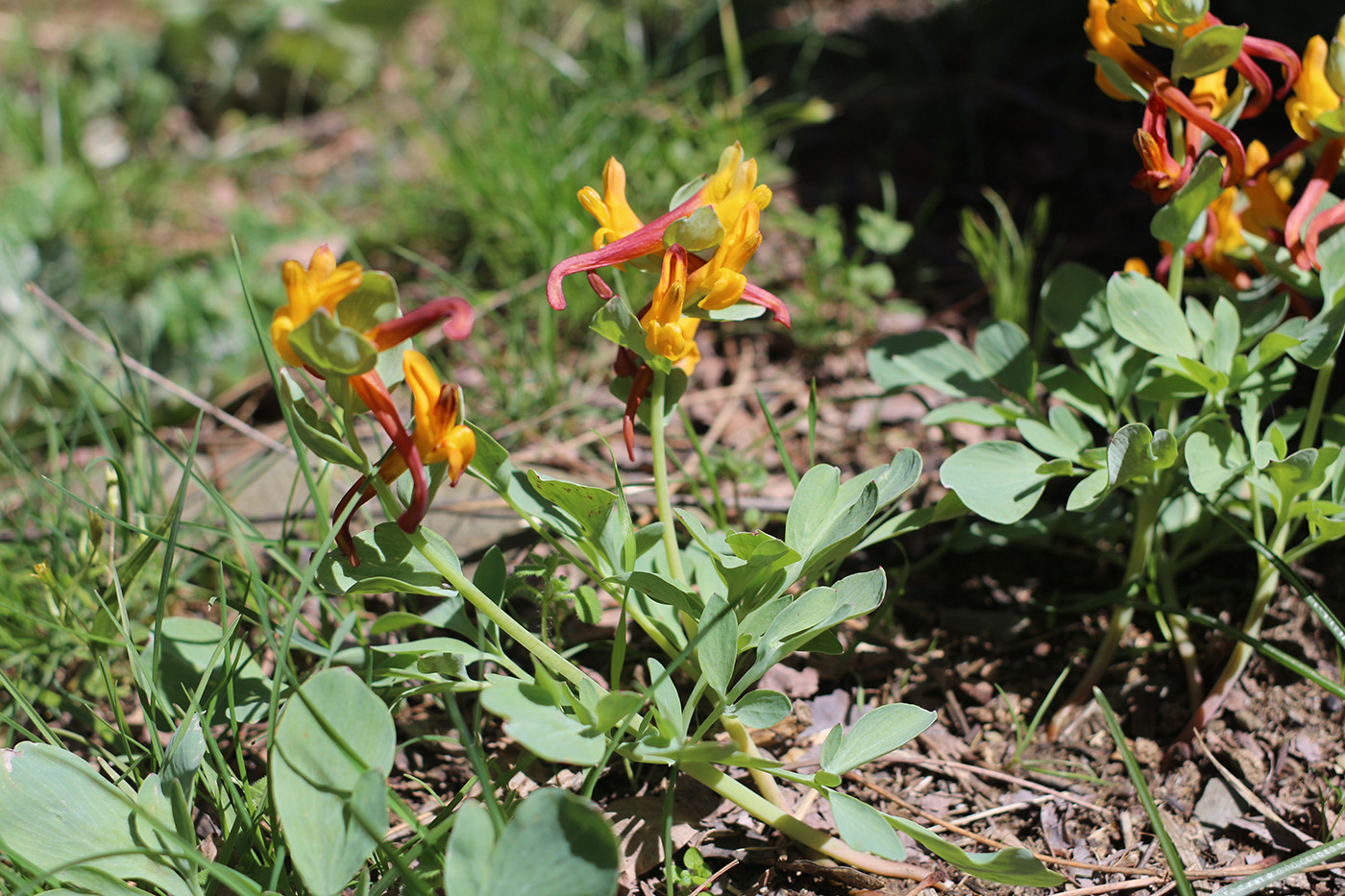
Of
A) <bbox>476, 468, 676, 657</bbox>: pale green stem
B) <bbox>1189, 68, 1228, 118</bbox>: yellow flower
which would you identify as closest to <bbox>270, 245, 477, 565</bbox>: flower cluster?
<bbox>476, 468, 676, 657</bbox>: pale green stem

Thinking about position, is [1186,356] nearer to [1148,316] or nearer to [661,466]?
[1148,316]

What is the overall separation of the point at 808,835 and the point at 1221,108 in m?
1.11

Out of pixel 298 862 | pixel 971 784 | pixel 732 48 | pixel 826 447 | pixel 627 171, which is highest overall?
pixel 732 48

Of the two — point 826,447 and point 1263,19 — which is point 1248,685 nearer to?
point 826,447

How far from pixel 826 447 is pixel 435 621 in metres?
1.04

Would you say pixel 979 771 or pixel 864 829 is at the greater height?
pixel 864 829

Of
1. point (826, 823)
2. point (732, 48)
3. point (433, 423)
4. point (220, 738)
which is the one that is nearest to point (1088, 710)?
point (826, 823)

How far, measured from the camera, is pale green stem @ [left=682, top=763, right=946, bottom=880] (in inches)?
42.8

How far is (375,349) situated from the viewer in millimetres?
833

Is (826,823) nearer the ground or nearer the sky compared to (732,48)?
nearer the ground

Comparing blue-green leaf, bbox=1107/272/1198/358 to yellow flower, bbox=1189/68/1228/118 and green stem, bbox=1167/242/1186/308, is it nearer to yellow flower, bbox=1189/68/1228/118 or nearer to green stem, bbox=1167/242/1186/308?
green stem, bbox=1167/242/1186/308

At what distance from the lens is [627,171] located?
246cm

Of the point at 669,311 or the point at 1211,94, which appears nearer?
the point at 669,311

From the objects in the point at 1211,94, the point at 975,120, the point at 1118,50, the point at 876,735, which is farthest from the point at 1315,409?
the point at 975,120
